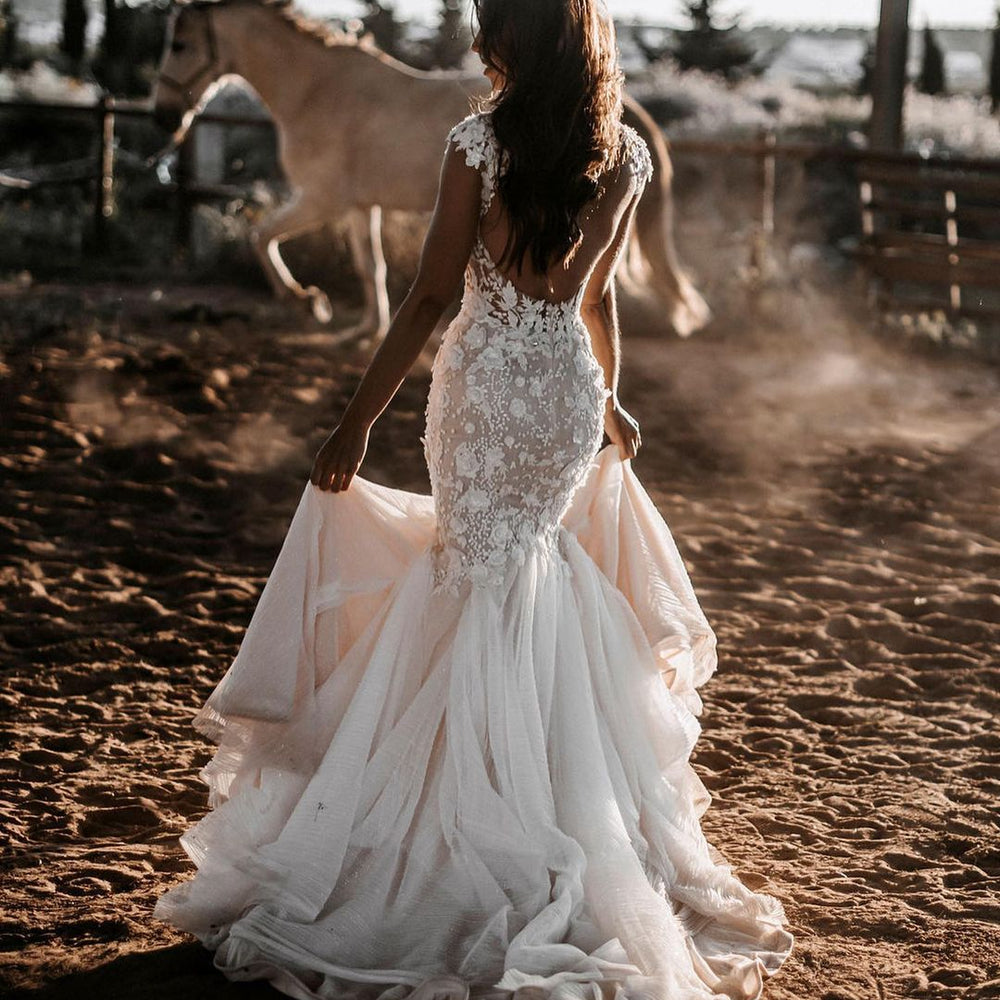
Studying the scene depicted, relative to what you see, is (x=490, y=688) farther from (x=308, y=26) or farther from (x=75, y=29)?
(x=75, y=29)

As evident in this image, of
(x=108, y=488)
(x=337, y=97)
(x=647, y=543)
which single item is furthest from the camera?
(x=337, y=97)

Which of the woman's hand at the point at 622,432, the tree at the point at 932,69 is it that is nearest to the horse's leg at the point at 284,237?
the woman's hand at the point at 622,432

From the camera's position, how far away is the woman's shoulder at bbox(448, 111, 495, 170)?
9.41ft

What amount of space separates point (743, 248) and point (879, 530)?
7923 millimetres

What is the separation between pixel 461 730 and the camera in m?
3.02

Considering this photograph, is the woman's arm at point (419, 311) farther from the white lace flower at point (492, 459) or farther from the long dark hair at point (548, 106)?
A: the white lace flower at point (492, 459)

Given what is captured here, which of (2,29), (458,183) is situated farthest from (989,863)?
(2,29)

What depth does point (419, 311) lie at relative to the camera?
2986 mm

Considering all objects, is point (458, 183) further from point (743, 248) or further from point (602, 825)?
point (743, 248)

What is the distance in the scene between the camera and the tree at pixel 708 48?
31.8 m

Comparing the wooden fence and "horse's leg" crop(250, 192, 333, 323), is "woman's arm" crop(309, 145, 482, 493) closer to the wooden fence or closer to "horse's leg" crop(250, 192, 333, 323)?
"horse's leg" crop(250, 192, 333, 323)

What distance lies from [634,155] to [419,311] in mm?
588

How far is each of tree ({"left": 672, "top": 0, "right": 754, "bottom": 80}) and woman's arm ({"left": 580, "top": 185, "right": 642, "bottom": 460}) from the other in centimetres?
2961

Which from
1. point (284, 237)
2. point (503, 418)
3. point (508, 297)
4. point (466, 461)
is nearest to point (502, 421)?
point (503, 418)
